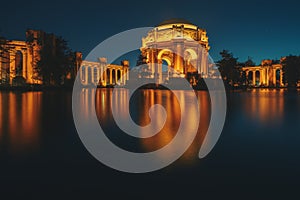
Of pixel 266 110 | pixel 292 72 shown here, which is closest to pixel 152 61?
pixel 292 72

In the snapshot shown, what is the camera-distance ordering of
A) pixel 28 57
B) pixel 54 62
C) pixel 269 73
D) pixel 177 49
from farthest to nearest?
pixel 269 73
pixel 177 49
pixel 28 57
pixel 54 62

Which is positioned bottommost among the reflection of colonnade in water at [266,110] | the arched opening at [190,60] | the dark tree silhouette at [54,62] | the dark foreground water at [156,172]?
the dark foreground water at [156,172]

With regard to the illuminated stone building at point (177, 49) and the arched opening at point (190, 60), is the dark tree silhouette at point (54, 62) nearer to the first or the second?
the illuminated stone building at point (177, 49)

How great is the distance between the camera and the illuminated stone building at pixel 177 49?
6538cm

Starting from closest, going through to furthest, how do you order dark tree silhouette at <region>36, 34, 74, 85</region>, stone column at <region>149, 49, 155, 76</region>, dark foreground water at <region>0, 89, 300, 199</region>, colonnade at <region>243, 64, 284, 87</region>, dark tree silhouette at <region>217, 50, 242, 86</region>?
1. dark foreground water at <region>0, 89, 300, 199</region>
2. dark tree silhouette at <region>36, 34, 74, 85</region>
3. dark tree silhouette at <region>217, 50, 242, 86</region>
4. stone column at <region>149, 49, 155, 76</region>
5. colonnade at <region>243, 64, 284, 87</region>

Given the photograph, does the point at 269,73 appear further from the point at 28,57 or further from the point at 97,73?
the point at 28,57

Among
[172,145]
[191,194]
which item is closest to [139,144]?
[172,145]

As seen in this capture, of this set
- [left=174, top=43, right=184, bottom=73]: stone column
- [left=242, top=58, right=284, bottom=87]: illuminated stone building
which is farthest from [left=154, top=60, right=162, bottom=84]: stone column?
[left=242, top=58, right=284, bottom=87]: illuminated stone building

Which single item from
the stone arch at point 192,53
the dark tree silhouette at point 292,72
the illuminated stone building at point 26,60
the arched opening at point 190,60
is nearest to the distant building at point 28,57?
the illuminated stone building at point 26,60

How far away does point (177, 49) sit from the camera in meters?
65.1

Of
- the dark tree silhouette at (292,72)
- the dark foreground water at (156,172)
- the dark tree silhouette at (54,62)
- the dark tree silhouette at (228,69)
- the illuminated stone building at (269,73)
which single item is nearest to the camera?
the dark foreground water at (156,172)

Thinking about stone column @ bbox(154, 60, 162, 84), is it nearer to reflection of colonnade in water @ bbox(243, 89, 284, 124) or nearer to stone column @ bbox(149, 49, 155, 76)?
stone column @ bbox(149, 49, 155, 76)

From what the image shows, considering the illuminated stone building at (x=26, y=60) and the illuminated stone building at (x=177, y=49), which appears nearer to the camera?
the illuminated stone building at (x=26, y=60)

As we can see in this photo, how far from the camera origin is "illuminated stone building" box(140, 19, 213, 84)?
65.4m
